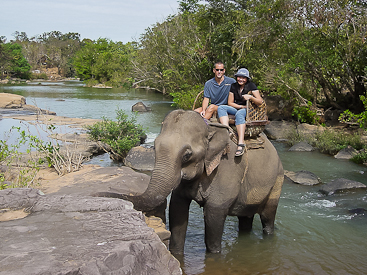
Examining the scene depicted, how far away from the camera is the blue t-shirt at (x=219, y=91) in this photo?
593cm

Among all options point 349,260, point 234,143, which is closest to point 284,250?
point 349,260

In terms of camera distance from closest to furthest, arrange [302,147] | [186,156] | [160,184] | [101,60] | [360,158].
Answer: [160,184] → [186,156] → [360,158] → [302,147] → [101,60]

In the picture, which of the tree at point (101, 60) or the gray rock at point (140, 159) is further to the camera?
the tree at point (101, 60)

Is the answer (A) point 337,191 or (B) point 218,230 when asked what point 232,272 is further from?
(A) point 337,191

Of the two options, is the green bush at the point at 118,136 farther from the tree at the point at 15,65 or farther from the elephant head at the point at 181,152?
the tree at the point at 15,65

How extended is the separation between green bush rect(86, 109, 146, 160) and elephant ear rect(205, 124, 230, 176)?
7739mm

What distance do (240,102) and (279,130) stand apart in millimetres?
12013

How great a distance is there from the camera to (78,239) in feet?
11.3

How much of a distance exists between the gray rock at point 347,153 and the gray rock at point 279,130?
10.0ft

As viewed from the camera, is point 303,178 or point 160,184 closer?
point 160,184

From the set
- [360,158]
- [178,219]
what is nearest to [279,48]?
[360,158]

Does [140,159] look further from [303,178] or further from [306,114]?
[306,114]

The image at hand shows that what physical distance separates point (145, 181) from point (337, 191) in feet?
16.3

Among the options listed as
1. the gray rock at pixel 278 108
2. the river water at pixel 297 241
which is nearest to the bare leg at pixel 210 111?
the river water at pixel 297 241
